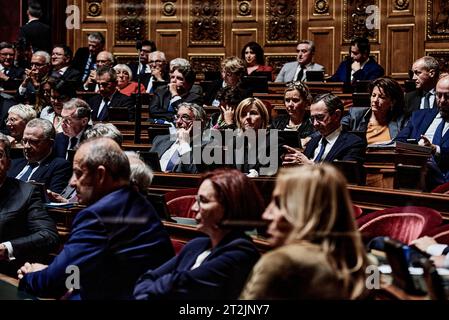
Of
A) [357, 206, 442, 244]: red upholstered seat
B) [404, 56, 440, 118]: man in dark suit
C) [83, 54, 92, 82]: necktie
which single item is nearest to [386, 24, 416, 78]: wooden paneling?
[404, 56, 440, 118]: man in dark suit

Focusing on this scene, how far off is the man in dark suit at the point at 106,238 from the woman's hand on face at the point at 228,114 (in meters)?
2.64

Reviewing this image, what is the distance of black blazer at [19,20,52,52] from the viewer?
8.48 meters

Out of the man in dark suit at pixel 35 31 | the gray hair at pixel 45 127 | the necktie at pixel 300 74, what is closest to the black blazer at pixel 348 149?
the gray hair at pixel 45 127

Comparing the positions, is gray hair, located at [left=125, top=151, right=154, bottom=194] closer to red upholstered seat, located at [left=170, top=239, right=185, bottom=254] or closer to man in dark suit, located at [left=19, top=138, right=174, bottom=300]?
red upholstered seat, located at [left=170, top=239, right=185, bottom=254]

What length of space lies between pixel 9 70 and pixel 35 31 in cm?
71

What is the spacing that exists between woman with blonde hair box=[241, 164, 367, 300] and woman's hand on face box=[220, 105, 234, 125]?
3633 millimetres

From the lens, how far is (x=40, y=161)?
4.56m

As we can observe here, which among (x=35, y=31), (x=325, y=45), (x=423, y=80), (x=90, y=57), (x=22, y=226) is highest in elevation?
(x=35, y=31)

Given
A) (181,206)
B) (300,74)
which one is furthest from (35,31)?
(181,206)

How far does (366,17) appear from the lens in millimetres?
8398

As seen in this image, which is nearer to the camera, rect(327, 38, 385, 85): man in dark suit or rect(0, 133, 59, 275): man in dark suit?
rect(0, 133, 59, 275): man in dark suit

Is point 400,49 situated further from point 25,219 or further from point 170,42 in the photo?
point 25,219

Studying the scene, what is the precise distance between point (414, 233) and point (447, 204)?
46cm
